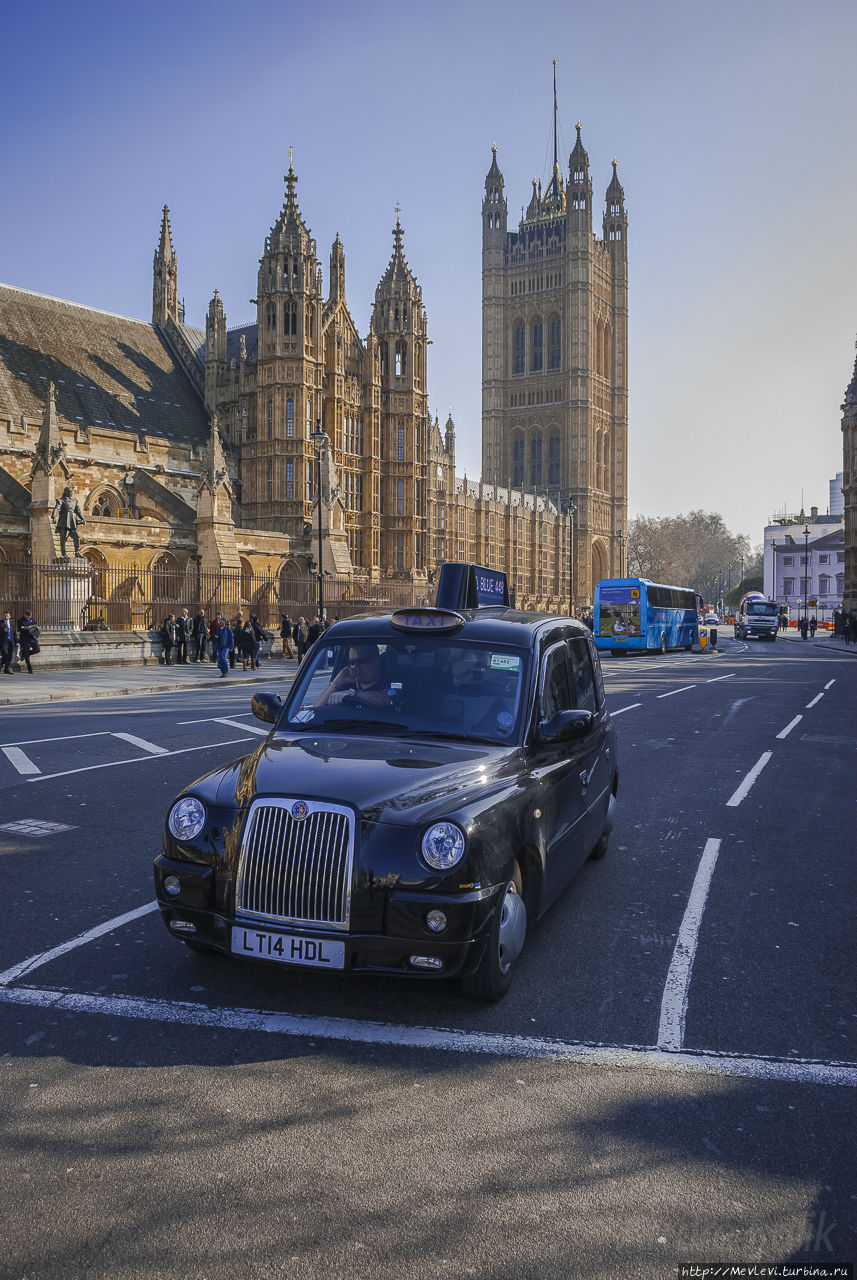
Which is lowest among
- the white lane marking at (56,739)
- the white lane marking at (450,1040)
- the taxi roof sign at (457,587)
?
the white lane marking at (450,1040)

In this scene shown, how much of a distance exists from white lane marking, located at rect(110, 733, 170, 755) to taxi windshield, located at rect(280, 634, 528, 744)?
19.9 ft

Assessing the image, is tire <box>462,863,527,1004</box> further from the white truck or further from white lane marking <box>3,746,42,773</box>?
the white truck

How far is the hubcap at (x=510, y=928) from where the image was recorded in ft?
13.1

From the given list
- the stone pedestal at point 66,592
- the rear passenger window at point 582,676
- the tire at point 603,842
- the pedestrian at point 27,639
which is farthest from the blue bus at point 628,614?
the rear passenger window at point 582,676

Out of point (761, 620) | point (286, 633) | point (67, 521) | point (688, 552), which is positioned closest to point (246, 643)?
point (286, 633)

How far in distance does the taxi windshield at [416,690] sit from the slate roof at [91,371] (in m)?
37.1

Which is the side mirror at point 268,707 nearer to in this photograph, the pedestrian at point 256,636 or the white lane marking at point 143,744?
the white lane marking at point 143,744

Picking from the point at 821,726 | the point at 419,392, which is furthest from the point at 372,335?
the point at 821,726

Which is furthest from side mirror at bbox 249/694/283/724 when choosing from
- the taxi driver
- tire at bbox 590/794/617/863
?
tire at bbox 590/794/617/863

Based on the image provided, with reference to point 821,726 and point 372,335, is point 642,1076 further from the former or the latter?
point 372,335

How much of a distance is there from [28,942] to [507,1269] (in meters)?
3.24

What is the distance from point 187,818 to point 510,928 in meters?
1.55

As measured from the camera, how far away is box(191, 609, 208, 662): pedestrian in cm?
2981

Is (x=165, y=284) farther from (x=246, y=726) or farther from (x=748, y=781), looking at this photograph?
(x=748, y=781)
